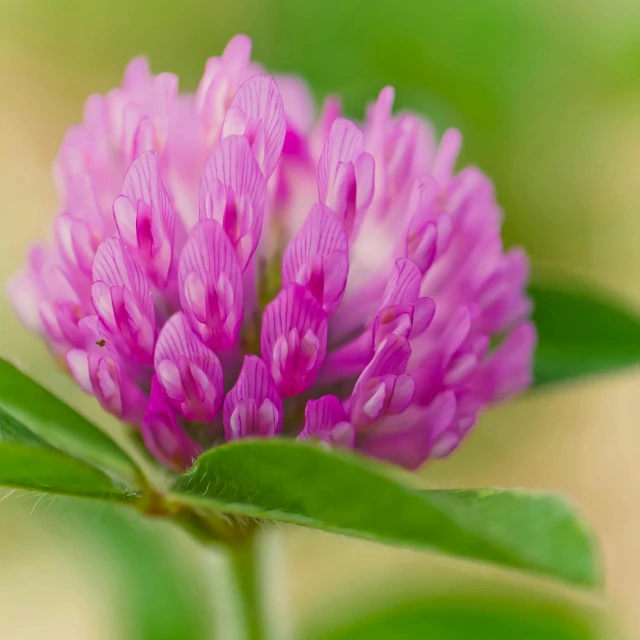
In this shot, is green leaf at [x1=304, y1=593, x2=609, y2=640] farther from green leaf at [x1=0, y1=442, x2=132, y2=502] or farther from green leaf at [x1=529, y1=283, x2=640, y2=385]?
green leaf at [x1=0, y1=442, x2=132, y2=502]

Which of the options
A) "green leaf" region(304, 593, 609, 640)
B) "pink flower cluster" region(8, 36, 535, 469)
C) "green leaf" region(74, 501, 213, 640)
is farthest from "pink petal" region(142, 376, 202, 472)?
"green leaf" region(304, 593, 609, 640)

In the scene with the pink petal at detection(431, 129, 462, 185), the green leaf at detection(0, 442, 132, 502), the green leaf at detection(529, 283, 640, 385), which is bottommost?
the green leaf at detection(0, 442, 132, 502)

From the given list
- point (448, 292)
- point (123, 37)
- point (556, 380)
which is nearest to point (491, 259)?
point (448, 292)

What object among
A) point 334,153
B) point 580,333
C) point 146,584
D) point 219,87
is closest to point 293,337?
point 334,153

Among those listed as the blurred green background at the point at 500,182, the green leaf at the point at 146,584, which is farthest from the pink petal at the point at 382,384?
the blurred green background at the point at 500,182

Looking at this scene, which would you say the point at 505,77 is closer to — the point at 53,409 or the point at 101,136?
the point at 101,136
